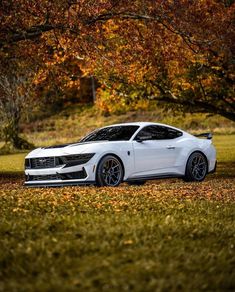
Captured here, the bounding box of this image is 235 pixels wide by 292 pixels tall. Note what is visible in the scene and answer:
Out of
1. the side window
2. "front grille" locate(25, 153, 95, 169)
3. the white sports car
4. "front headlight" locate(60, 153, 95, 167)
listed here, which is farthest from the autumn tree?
"front headlight" locate(60, 153, 95, 167)

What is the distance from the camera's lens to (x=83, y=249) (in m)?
6.79

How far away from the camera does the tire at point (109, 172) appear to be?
1429 centimetres

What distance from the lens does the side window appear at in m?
15.9

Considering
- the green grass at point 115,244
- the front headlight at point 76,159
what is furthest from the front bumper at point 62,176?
the green grass at point 115,244

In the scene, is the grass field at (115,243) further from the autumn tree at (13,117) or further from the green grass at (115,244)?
the autumn tree at (13,117)

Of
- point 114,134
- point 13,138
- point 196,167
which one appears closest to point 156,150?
point 114,134

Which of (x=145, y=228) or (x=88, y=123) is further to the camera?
(x=88, y=123)

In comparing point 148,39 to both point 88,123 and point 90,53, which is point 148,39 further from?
point 88,123

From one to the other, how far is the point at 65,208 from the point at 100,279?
12.8 feet

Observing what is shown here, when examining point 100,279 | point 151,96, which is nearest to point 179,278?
point 100,279

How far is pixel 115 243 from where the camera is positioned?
700cm

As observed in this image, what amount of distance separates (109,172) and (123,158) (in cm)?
53

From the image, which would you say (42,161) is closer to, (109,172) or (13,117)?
(109,172)

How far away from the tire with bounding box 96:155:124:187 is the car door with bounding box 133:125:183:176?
0.66m
